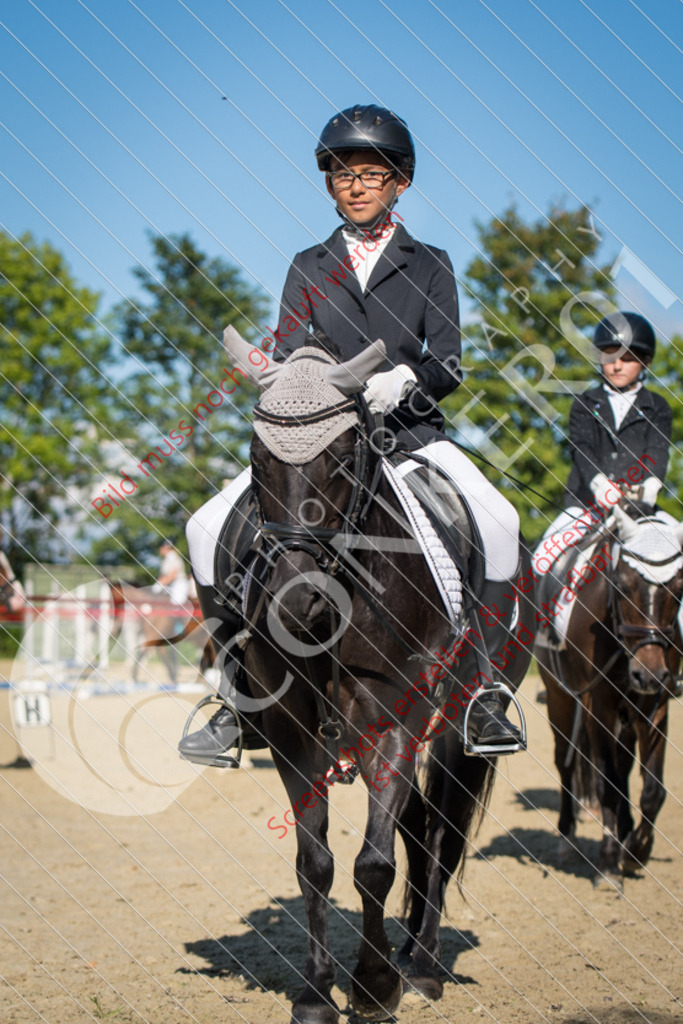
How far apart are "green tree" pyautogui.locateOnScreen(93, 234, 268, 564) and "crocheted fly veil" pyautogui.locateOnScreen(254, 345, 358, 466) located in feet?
92.0

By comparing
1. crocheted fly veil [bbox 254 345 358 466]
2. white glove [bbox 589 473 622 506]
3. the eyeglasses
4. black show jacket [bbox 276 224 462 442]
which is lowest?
white glove [bbox 589 473 622 506]

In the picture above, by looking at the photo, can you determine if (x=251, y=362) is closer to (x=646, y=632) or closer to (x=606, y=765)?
(x=646, y=632)

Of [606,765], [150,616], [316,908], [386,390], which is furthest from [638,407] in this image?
[150,616]

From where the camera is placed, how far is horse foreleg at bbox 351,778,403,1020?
12.1 ft

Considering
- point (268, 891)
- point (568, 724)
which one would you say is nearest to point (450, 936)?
point (268, 891)

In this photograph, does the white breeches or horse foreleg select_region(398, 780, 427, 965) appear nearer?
the white breeches

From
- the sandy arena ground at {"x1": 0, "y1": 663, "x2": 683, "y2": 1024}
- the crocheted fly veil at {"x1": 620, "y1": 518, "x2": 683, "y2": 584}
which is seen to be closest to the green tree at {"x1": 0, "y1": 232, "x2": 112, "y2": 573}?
the sandy arena ground at {"x1": 0, "y1": 663, "x2": 683, "y2": 1024}

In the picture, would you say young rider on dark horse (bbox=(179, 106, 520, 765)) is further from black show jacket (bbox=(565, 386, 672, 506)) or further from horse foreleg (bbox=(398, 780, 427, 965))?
black show jacket (bbox=(565, 386, 672, 506))

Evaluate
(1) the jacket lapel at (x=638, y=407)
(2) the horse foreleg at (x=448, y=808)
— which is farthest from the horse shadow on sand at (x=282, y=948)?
(1) the jacket lapel at (x=638, y=407)

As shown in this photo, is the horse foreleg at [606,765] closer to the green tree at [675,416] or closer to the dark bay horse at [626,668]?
the dark bay horse at [626,668]

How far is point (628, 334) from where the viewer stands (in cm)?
823

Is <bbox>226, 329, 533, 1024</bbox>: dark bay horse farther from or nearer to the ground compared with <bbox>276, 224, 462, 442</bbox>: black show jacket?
nearer to the ground

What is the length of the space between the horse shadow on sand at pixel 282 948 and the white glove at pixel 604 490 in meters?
3.29

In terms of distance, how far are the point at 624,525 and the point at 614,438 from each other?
129 cm
